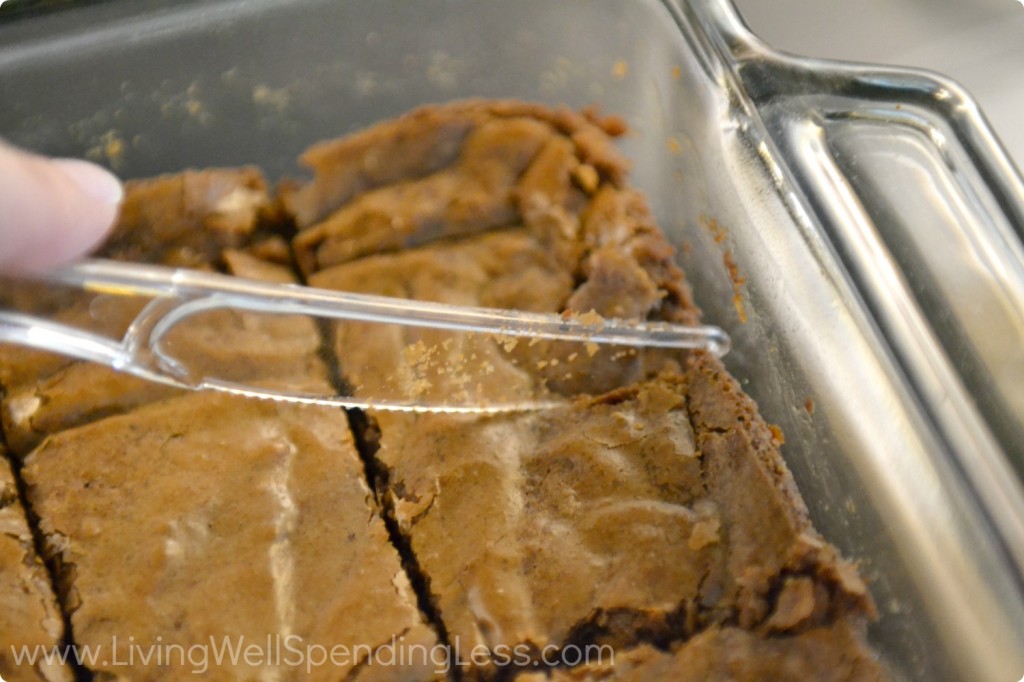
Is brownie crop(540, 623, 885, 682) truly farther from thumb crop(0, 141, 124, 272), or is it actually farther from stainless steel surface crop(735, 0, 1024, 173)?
stainless steel surface crop(735, 0, 1024, 173)

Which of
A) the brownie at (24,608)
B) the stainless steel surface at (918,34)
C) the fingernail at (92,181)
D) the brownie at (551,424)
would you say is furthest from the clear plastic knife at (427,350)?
the stainless steel surface at (918,34)

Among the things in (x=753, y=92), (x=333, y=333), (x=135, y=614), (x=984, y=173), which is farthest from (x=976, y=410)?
(x=135, y=614)

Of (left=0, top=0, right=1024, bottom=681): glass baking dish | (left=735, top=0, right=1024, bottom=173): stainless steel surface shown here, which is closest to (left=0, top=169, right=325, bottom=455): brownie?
(left=0, top=0, right=1024, bottom=681): glass baking dish

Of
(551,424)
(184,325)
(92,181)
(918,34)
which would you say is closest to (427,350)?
(551,424)

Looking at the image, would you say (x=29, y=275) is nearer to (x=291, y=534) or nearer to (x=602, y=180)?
(x=291, y=534)

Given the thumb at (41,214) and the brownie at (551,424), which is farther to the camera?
the brownie at (551,424)

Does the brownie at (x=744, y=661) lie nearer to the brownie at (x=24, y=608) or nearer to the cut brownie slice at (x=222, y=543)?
the cut brownie slice at (x=222, y=543)

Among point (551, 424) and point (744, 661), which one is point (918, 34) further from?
point (744, 661)
